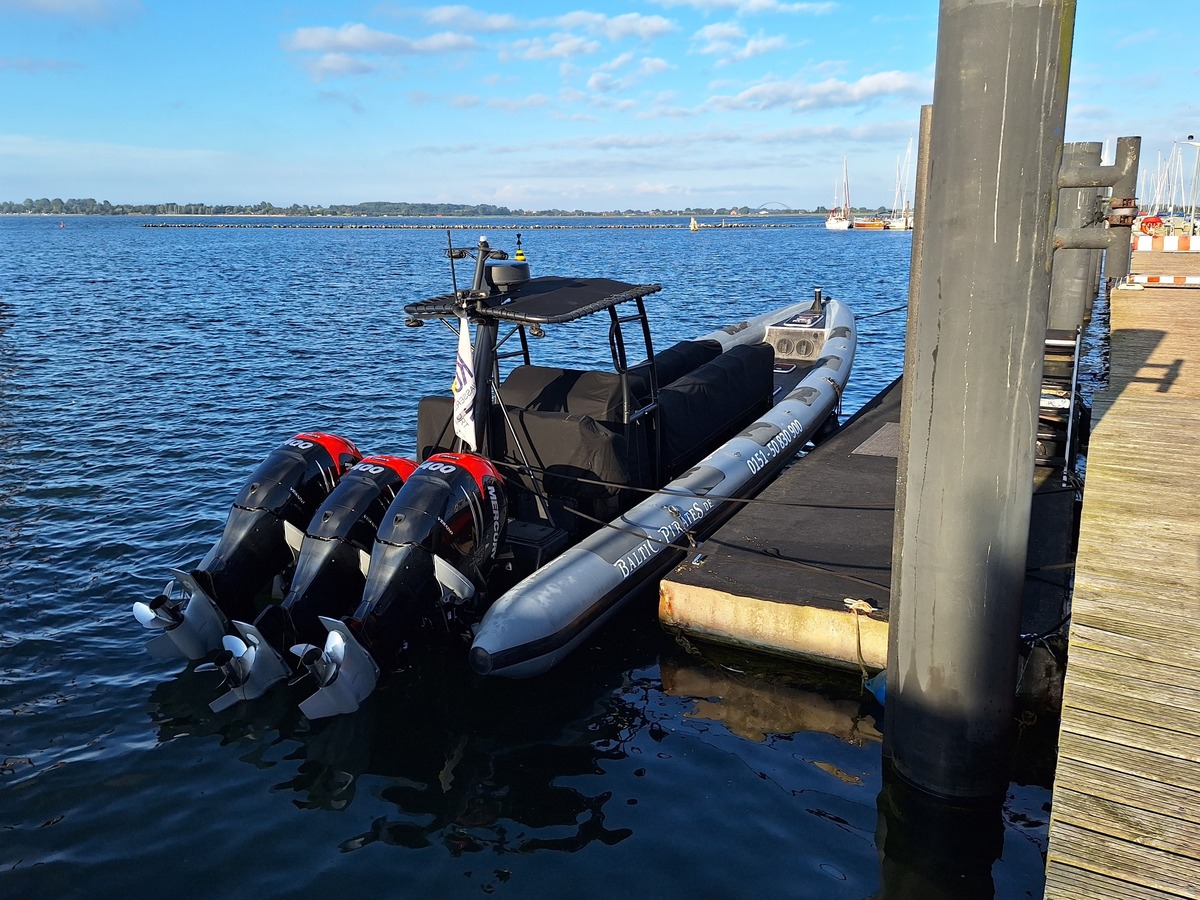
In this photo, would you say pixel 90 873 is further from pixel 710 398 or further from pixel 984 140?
pixel 710 398

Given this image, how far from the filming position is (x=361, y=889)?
15.4ft

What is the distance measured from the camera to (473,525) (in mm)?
6684

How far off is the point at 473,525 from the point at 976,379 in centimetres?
379

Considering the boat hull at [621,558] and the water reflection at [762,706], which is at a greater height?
the boat hull at [621,558]

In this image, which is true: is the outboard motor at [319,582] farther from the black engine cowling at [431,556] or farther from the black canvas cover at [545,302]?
the black canvas cover at [545,302]

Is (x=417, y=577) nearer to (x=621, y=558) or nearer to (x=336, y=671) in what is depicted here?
(x=336, y=671)

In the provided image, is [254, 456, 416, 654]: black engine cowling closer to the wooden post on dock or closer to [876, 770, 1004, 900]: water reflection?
the wooden post on dock

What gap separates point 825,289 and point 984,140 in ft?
136

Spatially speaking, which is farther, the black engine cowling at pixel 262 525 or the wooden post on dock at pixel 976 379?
the black engine cowling at pixel 262 525

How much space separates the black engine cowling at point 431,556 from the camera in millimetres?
6172

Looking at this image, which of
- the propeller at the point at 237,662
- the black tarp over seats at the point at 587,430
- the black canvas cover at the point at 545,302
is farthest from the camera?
the black tarp over seats at the point at 587,430

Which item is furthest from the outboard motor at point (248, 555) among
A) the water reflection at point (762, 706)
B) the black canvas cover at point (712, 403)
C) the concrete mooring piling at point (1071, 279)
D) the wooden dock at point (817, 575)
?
the concrete mooring piling at point (1071, 279)

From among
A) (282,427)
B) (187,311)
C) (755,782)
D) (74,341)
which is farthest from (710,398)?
(187,311)

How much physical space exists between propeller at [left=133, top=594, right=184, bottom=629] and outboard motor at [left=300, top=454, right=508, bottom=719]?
1.24 metres
